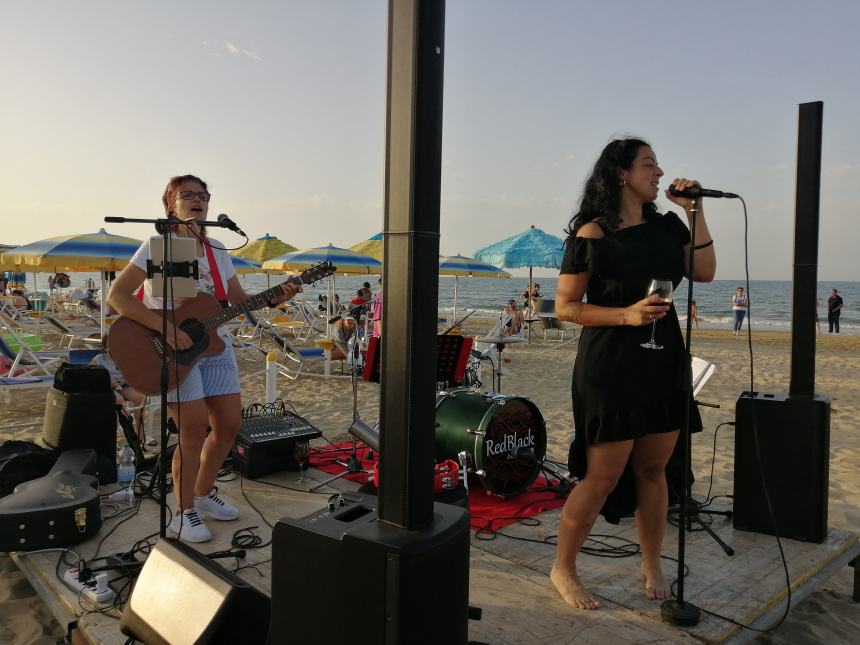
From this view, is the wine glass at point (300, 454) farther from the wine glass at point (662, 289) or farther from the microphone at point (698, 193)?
the microphone at point (698, 193)

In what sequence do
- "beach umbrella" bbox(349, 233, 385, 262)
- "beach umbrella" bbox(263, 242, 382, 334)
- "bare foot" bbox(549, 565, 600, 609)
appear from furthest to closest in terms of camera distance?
"beach umbrella" bbox(349, 233, 385, 262) < "beach umbrella" bbox(263, 242, 382, 334) < "bare foot" bbox(549, 565, 600, 609)

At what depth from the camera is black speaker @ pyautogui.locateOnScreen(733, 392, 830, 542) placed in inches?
125

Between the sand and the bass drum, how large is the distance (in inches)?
47.4

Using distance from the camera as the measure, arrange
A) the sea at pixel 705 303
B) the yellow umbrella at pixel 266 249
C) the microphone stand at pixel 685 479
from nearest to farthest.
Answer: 1. the microphone stand at pixel 685 479
2. the yellow umbrella at pixel 266 249
3. the sea at pixel 705 303

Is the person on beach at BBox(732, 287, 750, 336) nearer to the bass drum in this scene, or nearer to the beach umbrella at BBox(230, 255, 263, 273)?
the beach umbrella at BBox(230, 255, 263, 273)

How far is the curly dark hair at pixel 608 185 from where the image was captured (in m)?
2.42

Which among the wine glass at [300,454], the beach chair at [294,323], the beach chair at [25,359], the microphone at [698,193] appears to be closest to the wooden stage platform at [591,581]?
the wine glass at [300,454]

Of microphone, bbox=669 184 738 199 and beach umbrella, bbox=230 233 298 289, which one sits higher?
beach umbrella, bbox=230 233 298 289

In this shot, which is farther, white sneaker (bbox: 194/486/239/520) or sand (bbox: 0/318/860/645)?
white sneaker (bbox: 194/486/239/520)

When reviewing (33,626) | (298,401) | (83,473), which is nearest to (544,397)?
(298,401)

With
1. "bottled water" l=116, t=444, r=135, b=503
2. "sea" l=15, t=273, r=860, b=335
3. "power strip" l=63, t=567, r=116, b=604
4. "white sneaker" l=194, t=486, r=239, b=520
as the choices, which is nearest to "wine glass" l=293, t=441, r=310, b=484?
"white sneaker" l=194, t=486, r=239, b=520

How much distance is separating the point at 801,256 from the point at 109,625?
3671 millimetres

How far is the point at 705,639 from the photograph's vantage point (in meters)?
2.29

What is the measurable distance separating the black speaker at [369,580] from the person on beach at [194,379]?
61.6 inches
